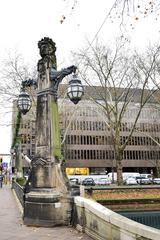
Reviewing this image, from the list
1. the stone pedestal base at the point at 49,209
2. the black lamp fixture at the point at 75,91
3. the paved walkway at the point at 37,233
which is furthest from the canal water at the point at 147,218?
the black lamp fixture at the point at 75,91

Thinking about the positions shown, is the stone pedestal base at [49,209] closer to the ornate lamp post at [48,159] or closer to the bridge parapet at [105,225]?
the ornate lamp post at [48,159]

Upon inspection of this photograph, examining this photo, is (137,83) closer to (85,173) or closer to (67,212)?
(67,212)

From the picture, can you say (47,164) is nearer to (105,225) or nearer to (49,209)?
(49,209)

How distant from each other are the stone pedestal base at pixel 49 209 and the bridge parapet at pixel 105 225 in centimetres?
34

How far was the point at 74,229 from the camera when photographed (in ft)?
25.9

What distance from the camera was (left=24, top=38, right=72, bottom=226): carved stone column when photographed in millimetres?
8375

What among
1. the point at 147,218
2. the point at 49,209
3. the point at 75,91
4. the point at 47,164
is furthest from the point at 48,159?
the point at 147,218

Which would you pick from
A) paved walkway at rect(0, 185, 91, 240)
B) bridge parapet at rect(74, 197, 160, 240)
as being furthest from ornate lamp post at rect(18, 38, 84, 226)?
bridge parapet at rect(74, 197, 160, 240)

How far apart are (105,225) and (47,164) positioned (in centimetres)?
313

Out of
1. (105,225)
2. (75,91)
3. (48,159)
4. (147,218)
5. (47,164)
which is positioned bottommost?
(147,218)

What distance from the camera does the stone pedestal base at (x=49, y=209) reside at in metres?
8.31

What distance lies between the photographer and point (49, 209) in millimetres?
8359

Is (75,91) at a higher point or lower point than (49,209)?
higher

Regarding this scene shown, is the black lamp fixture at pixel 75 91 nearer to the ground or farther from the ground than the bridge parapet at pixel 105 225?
farther from the ground
